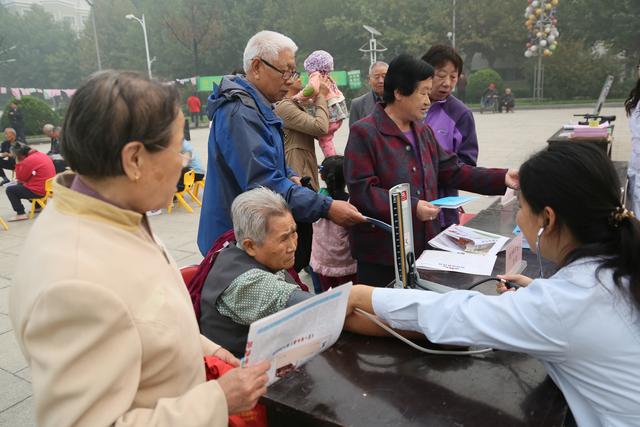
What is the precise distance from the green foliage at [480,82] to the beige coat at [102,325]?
32.0m

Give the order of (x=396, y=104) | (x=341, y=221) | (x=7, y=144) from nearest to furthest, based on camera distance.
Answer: (x=341, y=221) < (x=396, y=104) < (x=7, y=144)

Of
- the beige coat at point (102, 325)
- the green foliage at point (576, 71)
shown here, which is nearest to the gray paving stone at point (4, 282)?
the beige coat at point (102, 325)

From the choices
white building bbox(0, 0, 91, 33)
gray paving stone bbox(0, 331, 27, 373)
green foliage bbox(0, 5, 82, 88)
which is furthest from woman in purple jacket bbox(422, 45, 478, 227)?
white building bbox(0, 0, 91, 33)

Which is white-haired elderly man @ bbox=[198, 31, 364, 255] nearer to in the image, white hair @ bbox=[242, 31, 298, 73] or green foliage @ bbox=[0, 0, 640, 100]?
white hair @ bbox=[242, 31, 298, 73]

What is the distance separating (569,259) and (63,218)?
47.3 inches

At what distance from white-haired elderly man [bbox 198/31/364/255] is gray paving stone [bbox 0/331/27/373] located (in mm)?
1637

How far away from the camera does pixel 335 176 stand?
342 cm

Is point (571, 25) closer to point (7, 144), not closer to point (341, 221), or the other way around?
point (7, 144)

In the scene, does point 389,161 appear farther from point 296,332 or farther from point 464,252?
point 296,332

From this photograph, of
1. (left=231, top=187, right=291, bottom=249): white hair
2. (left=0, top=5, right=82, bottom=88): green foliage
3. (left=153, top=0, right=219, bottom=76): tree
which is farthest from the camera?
(left=0, top=5, right=82, bottom=88): green foliage

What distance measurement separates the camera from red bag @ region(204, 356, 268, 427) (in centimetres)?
145

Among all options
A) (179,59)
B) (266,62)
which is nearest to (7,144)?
(266,62)

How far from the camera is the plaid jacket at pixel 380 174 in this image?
8.08 ft

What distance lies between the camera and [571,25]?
3164 centimetres
